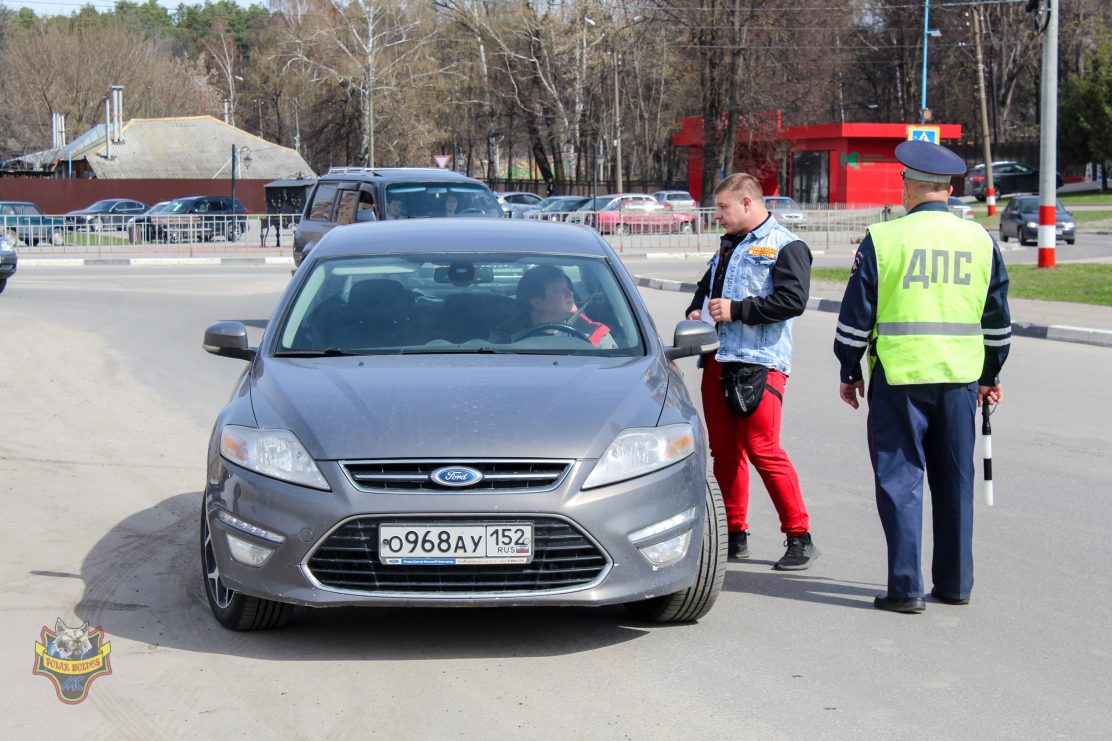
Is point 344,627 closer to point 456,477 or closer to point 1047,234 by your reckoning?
point 456,477

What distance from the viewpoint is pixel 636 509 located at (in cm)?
461

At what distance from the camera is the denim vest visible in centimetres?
586

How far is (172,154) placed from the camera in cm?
6769

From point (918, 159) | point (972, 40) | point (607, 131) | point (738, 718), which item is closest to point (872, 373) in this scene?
point (918, 159)

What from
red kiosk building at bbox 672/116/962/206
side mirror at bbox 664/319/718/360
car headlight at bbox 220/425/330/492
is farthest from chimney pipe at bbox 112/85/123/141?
car headlight at bbox 220/425/330/492

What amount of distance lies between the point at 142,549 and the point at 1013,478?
484cm

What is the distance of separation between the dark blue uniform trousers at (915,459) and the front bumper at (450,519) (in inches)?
38.1

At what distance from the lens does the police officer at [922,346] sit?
5.19 m

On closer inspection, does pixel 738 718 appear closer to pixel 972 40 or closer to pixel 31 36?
pixel 972 40

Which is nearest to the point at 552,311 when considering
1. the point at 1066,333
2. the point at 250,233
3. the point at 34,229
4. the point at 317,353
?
the point at 317,353

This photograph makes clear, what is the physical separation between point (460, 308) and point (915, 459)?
6.34 feet

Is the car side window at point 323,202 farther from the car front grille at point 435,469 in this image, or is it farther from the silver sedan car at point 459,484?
the car front grille at point 435,469

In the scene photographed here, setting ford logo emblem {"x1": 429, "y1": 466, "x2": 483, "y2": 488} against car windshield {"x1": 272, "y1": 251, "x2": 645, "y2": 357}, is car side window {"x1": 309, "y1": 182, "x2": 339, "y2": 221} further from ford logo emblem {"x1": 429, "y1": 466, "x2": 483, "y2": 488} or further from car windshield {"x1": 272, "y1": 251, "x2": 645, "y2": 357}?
ford logo emblem {"x1": 429, "y1": 466, "x2": 483, "y2": 488}

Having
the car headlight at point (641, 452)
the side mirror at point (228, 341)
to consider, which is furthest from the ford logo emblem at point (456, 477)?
the side mirror at point (228, 341)
